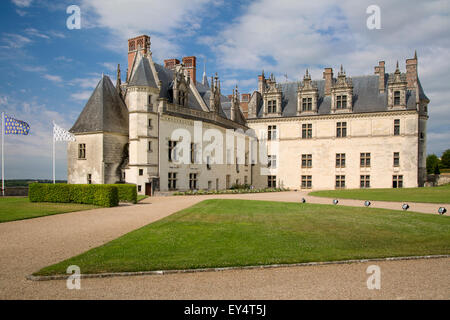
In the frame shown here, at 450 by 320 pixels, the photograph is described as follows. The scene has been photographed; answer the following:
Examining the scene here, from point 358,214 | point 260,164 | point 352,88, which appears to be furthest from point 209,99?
point 358,214

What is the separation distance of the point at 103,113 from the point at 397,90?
94.5 ft

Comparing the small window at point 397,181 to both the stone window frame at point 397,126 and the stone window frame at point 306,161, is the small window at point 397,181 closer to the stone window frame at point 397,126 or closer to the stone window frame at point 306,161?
the stone window frame at point 397,126

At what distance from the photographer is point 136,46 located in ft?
97.7

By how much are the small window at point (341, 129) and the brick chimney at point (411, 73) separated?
7548 mm

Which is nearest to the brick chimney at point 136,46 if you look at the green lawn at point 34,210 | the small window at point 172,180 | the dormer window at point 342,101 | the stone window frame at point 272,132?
the small window at point 172,180

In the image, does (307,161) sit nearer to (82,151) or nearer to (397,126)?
(397,126)

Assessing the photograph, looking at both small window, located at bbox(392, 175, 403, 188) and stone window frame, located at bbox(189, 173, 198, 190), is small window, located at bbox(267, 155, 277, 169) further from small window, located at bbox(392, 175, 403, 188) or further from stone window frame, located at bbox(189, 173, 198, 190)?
stone window frame, located at bbox(189, 173, 198, 190)

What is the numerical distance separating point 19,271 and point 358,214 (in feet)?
42.2

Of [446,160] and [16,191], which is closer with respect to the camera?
[16,191]

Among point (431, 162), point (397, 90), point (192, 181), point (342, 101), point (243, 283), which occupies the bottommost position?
point (243, 283)

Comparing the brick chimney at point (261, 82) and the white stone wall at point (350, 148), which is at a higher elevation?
the brick chimney at point (261, 82)

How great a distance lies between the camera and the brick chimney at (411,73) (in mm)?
35750

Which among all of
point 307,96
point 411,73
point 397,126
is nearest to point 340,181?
point 397,126

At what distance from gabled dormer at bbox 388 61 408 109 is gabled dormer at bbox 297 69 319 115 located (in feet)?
24.6
